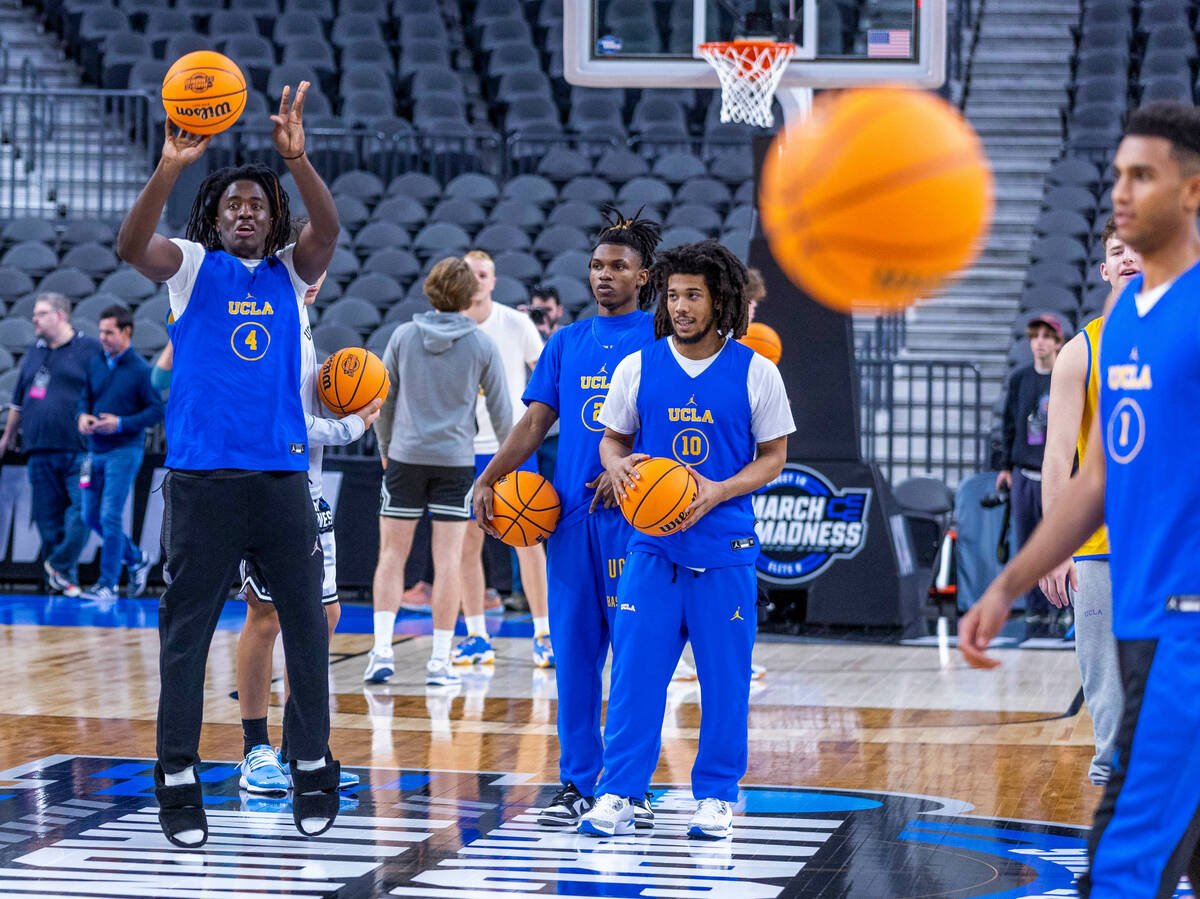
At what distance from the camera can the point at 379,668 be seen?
297 inches

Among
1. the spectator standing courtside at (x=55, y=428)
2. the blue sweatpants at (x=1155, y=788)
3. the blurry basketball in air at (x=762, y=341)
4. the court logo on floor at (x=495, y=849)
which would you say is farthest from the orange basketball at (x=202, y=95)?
the spectator standing courtside at (x=55, y=428)

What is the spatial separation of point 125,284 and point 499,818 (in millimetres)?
10307

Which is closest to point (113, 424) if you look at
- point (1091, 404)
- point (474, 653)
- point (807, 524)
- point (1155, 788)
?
point (474, 653)

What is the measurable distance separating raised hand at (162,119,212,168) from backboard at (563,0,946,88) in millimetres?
4706

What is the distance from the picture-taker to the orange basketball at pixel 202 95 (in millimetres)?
4199

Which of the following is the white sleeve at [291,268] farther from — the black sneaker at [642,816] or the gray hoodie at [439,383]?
the gray hoodie at [439,383]

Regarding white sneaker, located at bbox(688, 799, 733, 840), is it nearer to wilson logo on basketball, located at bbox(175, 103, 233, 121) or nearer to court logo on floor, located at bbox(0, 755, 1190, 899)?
court logo on floor, located at bbox(0, 755, 1190, 899)

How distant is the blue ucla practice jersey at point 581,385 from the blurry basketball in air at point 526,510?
0.18 feet

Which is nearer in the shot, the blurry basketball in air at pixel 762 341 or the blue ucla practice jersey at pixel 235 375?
the blue ucla practice jersey at pixel 235 375

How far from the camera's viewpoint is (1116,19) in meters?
17.3

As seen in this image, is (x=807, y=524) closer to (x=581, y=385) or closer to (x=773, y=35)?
(x=773, y=35)

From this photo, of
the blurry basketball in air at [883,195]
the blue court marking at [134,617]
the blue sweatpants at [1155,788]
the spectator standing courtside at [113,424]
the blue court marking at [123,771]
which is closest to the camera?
the blue sweatpants at [1155,788]

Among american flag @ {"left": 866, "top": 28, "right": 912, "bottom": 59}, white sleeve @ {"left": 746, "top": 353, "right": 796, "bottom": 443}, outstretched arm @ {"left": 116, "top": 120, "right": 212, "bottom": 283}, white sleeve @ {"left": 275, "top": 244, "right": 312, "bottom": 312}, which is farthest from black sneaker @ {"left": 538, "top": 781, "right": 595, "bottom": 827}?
american flag @ {"left": 866, "top": 28, "right": 912, "bottom": 59}

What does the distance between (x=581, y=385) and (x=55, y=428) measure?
703 cm
